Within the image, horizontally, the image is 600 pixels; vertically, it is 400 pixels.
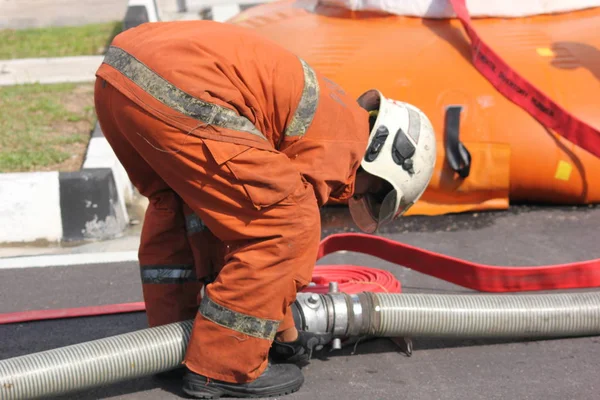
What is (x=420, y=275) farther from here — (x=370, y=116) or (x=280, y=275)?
(x=280, y=275)

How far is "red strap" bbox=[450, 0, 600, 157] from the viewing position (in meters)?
4.53

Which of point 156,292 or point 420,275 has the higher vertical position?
point 156,292

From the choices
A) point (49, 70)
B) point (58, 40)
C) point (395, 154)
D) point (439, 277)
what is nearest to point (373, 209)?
point (395, 154)

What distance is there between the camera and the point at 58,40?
8.19 m

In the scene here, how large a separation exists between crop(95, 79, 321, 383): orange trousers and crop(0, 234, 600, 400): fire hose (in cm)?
19

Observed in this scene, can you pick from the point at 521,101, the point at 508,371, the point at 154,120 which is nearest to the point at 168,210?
the point at 154,120

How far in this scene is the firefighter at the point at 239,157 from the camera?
2635mm

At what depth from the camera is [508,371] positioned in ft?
10.3

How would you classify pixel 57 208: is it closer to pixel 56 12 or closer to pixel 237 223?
pixel 237 223

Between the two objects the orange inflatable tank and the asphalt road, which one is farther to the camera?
the orange inflatable tank

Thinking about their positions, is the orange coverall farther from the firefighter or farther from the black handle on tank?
the black handle on tank

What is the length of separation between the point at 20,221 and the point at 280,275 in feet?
7.36

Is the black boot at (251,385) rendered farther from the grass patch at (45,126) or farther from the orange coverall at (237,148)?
the grass patch at (45,126)

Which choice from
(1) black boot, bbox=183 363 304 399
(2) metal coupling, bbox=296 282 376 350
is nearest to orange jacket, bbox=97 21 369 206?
(2) metal coupling, bbox=296 282 376 350
